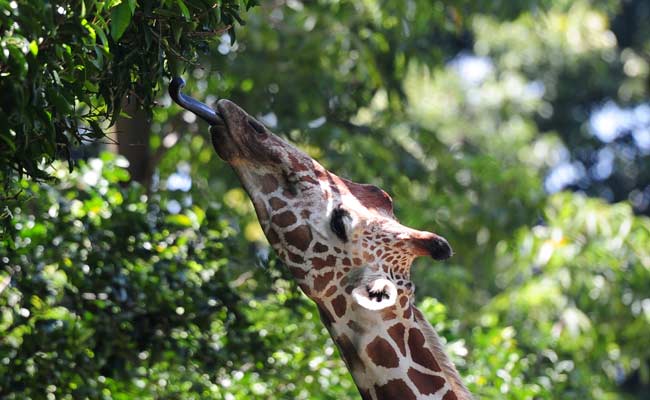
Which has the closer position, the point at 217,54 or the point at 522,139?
the point at 217,54

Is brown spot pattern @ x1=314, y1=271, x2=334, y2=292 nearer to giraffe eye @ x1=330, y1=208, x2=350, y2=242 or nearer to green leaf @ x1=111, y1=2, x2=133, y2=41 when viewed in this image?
giraffe eye @ x1=330, y1=208, x2=350, y2=242

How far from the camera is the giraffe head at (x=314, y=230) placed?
3.78 m

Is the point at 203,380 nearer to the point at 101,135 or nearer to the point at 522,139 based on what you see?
the point at 101,135

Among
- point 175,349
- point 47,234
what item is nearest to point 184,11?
point 47,234

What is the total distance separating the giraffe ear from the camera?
3656 mm

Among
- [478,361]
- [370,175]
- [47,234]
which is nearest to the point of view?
[47,234]

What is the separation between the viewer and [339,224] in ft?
12.5

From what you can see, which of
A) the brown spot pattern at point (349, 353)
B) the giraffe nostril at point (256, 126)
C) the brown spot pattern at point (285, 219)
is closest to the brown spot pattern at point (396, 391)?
the brown spot pattern at point (349, 353)

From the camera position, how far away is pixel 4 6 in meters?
3.06

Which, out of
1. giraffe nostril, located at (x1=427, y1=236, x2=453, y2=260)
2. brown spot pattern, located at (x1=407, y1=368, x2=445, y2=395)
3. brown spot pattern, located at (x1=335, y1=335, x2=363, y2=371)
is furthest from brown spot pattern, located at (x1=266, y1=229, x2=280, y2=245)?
brown spot pattern, located at (x1=407, y1=368, x2=445, y2=395)

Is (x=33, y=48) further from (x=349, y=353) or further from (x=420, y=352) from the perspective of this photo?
(x=420, y=352)

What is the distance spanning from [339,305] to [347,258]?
15 cm

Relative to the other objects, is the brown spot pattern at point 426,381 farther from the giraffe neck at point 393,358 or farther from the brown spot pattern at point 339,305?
the brown spot pattern at point 339,305

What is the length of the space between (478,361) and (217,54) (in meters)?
2.52
